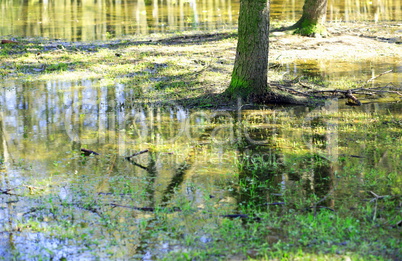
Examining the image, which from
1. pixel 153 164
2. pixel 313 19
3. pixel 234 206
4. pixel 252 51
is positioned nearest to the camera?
pixel 234 206

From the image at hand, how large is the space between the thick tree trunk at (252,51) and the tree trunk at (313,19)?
764 centimetres

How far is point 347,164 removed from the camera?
652cm

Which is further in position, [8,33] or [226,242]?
[8,33]

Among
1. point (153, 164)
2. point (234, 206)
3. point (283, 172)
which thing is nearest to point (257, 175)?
point (283, 172)

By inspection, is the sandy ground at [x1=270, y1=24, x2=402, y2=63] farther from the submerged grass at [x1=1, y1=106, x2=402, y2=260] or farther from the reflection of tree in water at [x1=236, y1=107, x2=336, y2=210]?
the submerged grass at [x1=1, y1=106, x2=402, y2=260]

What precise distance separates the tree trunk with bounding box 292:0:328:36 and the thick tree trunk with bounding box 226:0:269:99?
7.64 m

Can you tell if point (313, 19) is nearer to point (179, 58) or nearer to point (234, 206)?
point (179, 58)

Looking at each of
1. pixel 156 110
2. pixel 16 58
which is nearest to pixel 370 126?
pixel 156 110

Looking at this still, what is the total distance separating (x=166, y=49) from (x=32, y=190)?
408 inches

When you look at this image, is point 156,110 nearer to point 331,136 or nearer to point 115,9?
point 331,136

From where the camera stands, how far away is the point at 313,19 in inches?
658

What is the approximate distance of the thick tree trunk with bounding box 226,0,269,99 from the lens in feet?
30.5

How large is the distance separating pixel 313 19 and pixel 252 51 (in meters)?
8.07

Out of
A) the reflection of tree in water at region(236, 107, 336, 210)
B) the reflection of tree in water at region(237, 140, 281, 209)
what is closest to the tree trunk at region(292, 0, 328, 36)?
the reflection of tree in water at region(236, 107, 336, 210)
